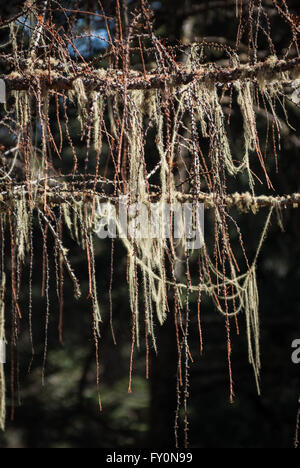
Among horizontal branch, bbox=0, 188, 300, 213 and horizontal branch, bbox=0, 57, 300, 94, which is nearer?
horizontal branch, bbox=0, 57, 300, 94

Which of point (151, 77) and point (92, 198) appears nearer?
point (151, 77)

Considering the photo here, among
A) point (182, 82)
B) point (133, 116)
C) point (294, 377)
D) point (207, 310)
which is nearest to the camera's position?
point (133, 116)

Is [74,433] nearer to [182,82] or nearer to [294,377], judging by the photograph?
[294,377]

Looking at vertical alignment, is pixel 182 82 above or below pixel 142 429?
above

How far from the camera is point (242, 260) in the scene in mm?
5043

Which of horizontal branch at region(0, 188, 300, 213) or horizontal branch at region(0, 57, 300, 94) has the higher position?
horizontal branch at region(0, 57, 300, 94)

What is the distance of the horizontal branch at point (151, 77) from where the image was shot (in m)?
1.62

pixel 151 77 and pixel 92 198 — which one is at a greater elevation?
pixel 151 77

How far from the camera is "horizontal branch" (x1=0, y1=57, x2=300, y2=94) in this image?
63.9 inches

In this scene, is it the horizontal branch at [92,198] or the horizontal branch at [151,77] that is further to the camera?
the horizontal branch at [92,198]

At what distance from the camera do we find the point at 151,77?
1721mm

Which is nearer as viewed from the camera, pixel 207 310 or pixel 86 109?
pixel 86 109
